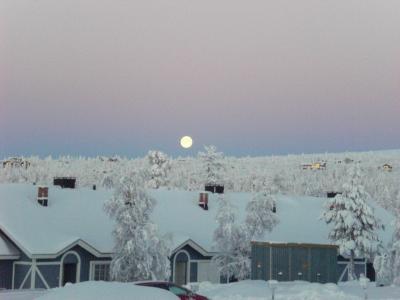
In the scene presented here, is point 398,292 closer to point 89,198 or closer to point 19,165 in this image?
point 89,198

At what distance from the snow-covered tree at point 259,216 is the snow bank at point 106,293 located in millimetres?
31333

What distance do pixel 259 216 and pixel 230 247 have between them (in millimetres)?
3805

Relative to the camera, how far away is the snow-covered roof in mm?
Result: 39938

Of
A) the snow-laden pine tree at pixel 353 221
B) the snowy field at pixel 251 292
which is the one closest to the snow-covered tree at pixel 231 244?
the snowy field at pixel 251 292

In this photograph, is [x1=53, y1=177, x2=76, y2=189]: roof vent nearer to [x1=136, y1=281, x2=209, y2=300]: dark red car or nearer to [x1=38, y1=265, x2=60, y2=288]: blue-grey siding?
[x1=38, y1=265, x2=60, y2=288]: blue-grey siding

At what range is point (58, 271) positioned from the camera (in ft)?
129

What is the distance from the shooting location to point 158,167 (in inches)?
3883

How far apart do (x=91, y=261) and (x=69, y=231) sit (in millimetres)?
2411

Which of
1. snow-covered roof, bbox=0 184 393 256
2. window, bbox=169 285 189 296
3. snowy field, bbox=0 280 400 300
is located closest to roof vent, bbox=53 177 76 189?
snow-covered roof, bbox=0 184 393 256

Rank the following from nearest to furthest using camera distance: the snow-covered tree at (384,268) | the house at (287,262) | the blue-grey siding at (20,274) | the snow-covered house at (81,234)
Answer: the blue-grey siding at (20,274), the snow-covered house at (81,234), the house at (287,262), the snow-covered tree at (384,268)

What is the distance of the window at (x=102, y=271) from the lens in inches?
1614

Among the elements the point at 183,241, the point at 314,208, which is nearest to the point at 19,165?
the point at 314,208

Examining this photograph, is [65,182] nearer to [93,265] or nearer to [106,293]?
[93,265]

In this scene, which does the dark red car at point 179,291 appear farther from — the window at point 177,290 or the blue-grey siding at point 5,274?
the blue-grey siding at point 5,274
